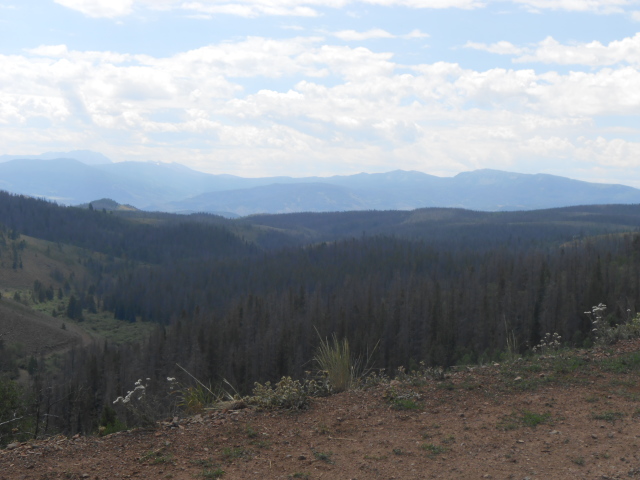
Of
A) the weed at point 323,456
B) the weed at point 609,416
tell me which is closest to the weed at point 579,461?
the weed at point 609,416

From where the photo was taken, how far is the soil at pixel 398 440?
23.7 ft

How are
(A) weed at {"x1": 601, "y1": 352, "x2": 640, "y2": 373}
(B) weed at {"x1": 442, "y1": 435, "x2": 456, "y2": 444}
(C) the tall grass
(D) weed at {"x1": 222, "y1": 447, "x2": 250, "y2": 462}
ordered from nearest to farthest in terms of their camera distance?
1. (D) weed at {"x1": 222, "y1": 447, "x2": 250, "y2": 462}
2. (B) weed at {"x1": 442, "y1": 435, "x2": 456, "y2": 444}
3. (C) the tall grass
4. (A) weed at {"x1": 601, "y1": 352, "x2": 640, "y2": 373}

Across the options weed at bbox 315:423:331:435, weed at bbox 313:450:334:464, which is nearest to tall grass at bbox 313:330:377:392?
weed at bbox 315:423:331:435

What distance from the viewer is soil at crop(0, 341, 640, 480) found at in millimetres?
7227

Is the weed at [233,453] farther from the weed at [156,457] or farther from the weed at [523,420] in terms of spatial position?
the weed at [523,420]

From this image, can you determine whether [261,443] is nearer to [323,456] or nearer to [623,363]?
[323,456]

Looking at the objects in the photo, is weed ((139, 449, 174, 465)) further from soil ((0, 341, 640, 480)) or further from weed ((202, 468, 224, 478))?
weed ((202, 468, 224, 478))

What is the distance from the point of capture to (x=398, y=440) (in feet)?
27.1

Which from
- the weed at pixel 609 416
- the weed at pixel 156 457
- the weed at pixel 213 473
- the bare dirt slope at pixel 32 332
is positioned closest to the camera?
the weed at pixel 213 473

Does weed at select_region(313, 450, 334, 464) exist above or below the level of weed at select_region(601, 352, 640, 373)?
below

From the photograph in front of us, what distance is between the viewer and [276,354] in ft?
222

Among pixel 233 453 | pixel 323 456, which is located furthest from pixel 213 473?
pixel 323 456

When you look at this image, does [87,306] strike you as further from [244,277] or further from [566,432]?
[566,432]

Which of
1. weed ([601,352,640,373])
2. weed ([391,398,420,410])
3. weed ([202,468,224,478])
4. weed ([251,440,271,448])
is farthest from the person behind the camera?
weed ([601,352,640,373])
